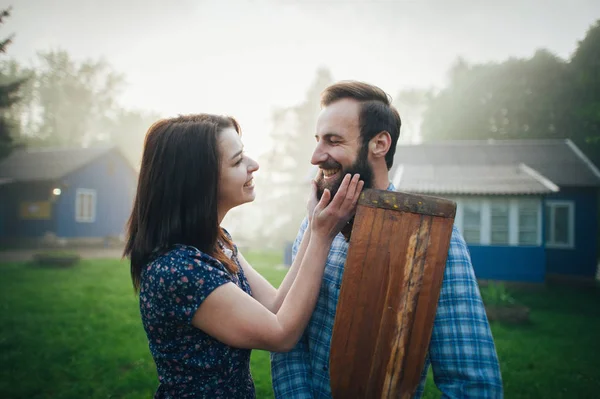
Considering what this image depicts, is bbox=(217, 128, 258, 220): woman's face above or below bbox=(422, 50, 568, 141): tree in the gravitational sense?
below

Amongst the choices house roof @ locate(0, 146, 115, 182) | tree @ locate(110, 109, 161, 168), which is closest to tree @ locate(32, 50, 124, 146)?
tree @ locate(110, 109, 161, 168)

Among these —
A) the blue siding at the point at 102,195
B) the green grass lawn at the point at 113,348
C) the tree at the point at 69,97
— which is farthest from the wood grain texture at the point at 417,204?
the tree at the point at 69,97

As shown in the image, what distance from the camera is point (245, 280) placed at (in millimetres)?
2107

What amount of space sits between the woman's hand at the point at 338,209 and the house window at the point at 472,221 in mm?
13920

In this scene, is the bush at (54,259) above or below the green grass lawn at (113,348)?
above

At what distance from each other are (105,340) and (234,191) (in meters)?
6.51

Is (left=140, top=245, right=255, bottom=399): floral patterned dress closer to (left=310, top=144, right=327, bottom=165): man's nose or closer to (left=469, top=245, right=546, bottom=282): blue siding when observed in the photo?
(left=310, top=144, right=327, bottom=165): man's nose

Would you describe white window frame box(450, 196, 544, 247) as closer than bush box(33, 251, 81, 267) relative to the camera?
Yes

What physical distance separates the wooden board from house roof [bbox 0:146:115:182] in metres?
25.5

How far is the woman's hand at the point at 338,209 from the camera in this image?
1594 mm

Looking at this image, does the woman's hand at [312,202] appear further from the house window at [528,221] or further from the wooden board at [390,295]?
the house window at [528,221]

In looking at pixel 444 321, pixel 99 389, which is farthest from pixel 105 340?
pixel 444 321

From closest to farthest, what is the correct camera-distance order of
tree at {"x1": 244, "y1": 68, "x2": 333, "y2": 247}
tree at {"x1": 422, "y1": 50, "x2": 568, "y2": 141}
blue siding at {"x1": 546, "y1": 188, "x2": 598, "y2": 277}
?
blue siding at {"x1": 546, "y1": 188, "x2": 598, "y2": 277} → tree at {"x1": 422, "y1": 50, "x2": 568, "y2": 141} → tree at {"x1": 244, "y1": 68, "x2": 333, "y2": 247}

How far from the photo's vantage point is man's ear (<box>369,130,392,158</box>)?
207 centimetres
